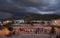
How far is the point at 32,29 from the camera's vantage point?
573 centimetres

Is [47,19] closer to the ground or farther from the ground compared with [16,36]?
farther from the ground

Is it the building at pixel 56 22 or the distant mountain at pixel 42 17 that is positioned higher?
the distant mountain at pixel 42 17

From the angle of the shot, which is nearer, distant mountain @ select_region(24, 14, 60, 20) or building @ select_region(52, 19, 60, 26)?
distant mountain @ select_region(24, 14, 60, 20)

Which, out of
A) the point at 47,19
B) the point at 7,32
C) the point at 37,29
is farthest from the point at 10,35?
the point at 47,19

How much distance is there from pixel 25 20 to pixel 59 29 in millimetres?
1274

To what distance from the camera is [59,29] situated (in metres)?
5.66

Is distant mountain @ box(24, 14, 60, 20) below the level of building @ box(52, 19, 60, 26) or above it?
above

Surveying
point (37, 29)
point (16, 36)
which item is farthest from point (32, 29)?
point (16, 36)

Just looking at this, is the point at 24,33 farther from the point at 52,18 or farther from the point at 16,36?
the point at 52,18

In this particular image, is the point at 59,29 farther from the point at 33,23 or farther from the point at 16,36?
the point at 16,36

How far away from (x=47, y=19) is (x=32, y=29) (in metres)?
0.78

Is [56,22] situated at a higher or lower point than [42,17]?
lower

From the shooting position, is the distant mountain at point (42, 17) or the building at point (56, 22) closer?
the distant mountain at point (42, 17)

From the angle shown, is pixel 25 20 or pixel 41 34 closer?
pixel 25 20
